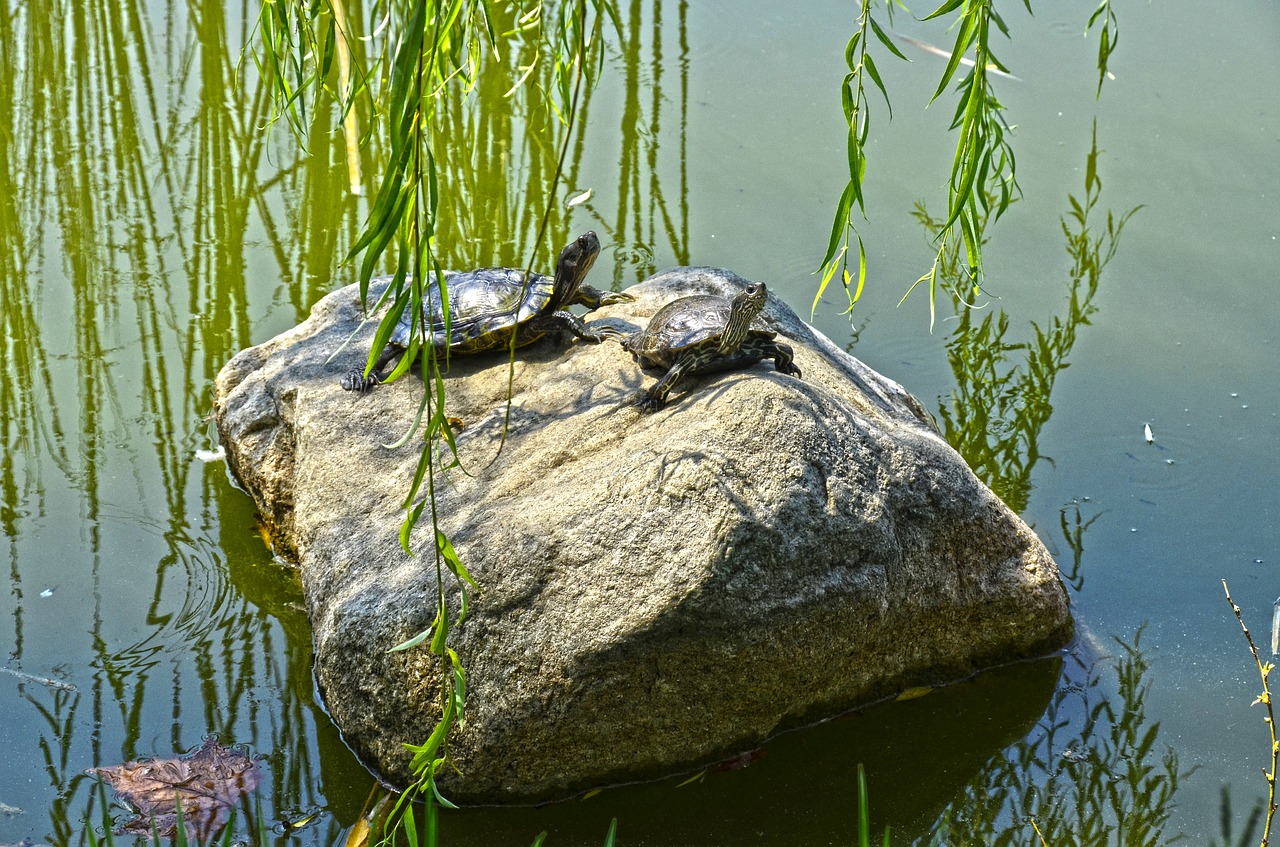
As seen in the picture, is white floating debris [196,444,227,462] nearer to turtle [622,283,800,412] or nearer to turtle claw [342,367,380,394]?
turtle claw [342,367,380,394]

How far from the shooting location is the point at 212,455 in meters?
4.42

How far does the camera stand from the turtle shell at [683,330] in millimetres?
3424

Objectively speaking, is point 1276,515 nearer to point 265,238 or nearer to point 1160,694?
point 1160,694

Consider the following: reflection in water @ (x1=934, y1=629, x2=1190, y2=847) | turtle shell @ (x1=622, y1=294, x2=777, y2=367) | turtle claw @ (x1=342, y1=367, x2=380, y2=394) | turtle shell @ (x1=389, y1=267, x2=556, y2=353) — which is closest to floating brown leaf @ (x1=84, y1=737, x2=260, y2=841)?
turtle claw @ (x1=342, y1=367, x2=380, y2=394)

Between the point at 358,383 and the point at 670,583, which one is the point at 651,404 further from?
the point at 358,383

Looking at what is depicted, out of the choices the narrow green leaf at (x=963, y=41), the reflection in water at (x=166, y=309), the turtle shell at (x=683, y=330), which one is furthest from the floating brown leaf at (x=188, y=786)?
the narrow green leaf at (x=963, y=41)

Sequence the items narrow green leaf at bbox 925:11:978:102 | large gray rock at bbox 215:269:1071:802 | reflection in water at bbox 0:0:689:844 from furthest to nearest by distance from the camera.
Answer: reflection in water at bbox 0:0:689:844, large gray rock at bbox 215:269:1071:802, narrow green leaf at bbox 925:11:978:102

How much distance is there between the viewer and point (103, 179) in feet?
19.9

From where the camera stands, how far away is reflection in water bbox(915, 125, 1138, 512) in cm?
→ 438

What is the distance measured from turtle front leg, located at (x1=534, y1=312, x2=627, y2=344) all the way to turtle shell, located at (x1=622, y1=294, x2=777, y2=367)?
0.28 metres

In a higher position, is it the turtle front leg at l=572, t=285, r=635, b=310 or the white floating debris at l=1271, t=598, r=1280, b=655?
the turtle front leg at l=572, t=285, r=635, b=310

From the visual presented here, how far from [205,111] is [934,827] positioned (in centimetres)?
539

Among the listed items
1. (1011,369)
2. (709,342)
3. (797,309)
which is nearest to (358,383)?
(709,342)

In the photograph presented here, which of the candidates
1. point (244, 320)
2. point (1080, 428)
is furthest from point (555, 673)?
point (244, 320)
